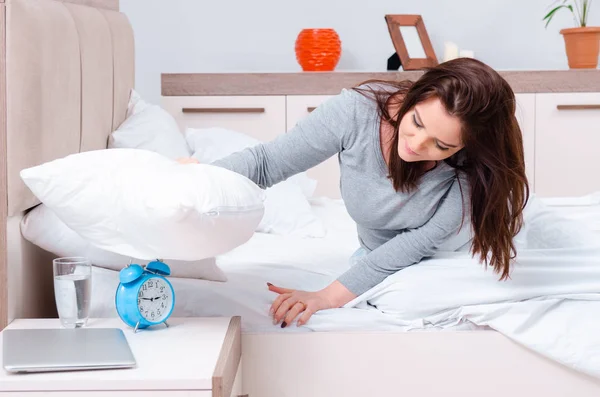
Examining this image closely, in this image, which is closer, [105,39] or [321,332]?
[321,332]

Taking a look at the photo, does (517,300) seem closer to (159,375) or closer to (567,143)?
(159,375)

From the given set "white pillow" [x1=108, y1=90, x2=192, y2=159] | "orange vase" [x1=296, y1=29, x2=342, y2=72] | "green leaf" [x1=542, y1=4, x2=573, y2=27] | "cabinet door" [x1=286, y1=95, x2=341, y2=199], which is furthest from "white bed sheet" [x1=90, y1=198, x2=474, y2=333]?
"green leaf" [x1=542, y1=4, x2=573, y2=27]

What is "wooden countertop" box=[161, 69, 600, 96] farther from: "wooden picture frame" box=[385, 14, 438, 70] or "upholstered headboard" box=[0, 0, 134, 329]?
"upholstered headboard" box=[0, 0, 134, 329]

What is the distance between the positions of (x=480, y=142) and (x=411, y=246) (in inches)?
10.8

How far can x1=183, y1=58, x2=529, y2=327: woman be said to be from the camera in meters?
1.40

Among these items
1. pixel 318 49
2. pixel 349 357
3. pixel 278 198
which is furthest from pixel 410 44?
pixel 349 357

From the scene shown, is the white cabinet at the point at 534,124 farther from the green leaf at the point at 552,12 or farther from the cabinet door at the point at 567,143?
the green leaf at the point at 552,12

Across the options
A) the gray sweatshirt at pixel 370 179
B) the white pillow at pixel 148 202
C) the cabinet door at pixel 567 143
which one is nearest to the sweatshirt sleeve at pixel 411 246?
the gray sweatshirt at pixel 370 179

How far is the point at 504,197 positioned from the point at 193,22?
246 centimetres

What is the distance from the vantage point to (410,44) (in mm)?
3404

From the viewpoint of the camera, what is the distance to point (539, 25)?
364 cm

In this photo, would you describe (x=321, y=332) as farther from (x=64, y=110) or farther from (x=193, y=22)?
(x=193, y=22)

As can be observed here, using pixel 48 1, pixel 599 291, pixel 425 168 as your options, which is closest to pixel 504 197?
pixel 425 168

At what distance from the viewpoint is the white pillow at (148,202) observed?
3.76ft
